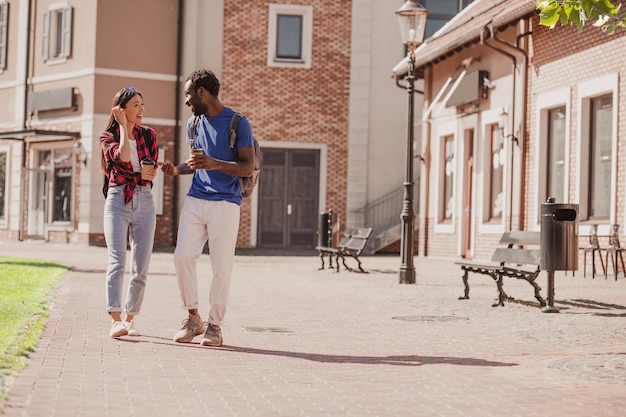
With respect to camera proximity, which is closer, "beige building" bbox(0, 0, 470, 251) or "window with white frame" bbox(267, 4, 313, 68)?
"beige building" bbox(0, 0, 470, 251)

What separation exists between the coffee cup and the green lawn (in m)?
1.43

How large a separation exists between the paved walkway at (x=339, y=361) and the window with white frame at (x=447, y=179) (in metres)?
12.8

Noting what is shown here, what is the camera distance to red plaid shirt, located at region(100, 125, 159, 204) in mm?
9000

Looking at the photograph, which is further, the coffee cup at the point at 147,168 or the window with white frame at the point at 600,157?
the window with white frame at the point at 600,157

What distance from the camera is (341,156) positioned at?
3409 cm

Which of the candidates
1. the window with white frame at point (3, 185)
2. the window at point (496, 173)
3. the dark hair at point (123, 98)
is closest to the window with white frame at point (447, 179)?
the window at point (496, 173)

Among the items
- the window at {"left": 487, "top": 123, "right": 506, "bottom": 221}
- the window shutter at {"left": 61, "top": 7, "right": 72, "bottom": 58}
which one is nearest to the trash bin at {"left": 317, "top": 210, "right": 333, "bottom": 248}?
the window at {"left": 487, "top": 123, "right": 506, "bottom": 221}

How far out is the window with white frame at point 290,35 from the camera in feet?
111

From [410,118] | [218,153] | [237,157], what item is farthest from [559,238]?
[410,118]

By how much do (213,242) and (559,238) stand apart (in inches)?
195

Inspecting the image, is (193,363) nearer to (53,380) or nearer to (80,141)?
(53,380)

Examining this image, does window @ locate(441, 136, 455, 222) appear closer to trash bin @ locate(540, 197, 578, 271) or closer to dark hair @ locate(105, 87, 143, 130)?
trash bin @ locate(540, 197, 578, 271)

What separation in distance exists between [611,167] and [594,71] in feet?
5.75

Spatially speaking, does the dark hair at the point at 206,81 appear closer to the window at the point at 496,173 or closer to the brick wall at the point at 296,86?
the window at the point at 496,173
